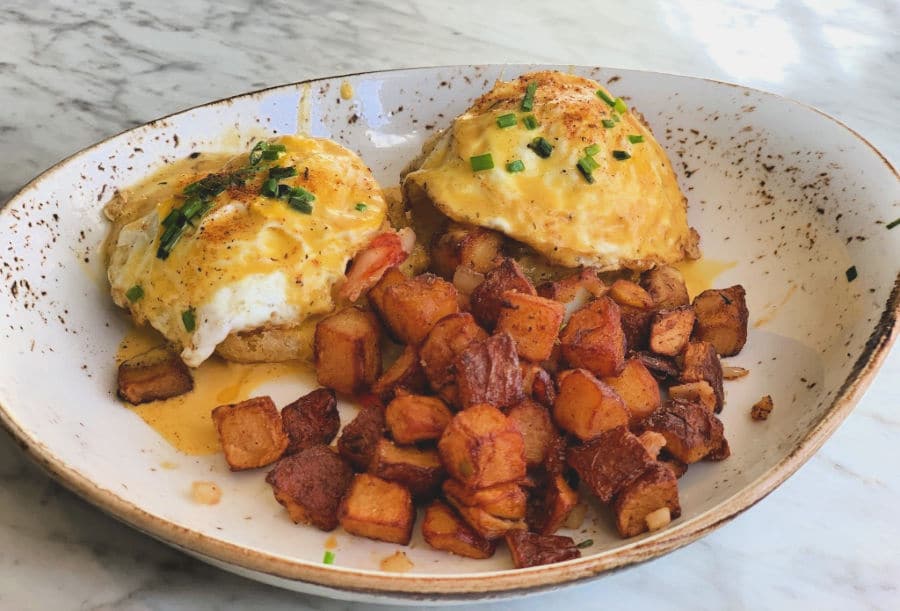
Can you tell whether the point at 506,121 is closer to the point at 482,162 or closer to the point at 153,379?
the point at 482,162

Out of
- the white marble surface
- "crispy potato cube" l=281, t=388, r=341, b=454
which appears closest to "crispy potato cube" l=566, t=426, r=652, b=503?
the white marble surface

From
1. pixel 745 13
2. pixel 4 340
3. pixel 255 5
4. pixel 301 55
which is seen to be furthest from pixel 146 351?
pixel 745 13

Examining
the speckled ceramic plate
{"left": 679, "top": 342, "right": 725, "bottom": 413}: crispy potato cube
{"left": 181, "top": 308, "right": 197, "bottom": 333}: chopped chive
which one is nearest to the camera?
the speckled ceramic plate

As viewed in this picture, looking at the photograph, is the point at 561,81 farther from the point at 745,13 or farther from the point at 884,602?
the point at 745,13

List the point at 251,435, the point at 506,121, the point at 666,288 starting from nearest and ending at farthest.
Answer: the point at 251,435 < the point at 666,288 < the point at 506,121

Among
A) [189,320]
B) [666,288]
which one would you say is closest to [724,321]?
[666,288]

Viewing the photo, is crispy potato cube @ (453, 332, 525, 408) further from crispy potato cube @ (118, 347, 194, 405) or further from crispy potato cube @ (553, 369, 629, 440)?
crispy potato cube @ (118, 347, 194, 405)

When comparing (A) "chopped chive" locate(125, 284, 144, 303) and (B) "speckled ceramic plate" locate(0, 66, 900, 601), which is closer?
(B) "speckled ceramic plate" locate(0, 66, 900, 601)
